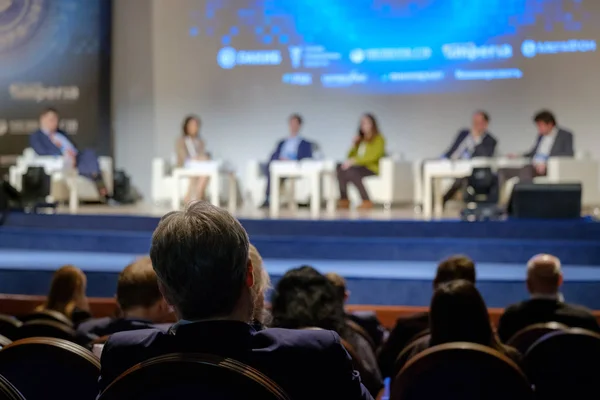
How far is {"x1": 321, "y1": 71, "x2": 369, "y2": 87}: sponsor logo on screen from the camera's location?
10.2 metres

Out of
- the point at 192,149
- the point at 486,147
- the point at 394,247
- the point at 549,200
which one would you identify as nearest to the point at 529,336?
the point at 394,247

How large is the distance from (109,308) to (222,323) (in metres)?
4.01

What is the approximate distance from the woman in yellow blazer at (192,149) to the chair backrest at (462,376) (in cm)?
766

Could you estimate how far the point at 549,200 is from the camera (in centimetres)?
719

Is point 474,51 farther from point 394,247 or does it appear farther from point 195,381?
point 195,381

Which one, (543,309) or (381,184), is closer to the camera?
(543,309)

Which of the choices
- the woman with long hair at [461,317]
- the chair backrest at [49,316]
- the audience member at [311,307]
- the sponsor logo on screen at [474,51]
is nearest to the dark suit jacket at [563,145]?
the sponsor logo on screen at [474,51]

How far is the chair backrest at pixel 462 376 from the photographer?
1.85 m

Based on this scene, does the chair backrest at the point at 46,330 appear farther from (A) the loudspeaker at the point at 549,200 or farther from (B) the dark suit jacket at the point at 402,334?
(A) the loudspeaker at the point at 549,200

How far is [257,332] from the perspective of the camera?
1368 millimetres

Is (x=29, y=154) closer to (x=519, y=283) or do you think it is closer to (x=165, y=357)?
(x=519, y=283)

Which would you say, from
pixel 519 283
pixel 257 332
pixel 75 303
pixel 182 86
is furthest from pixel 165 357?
pixel 182 86

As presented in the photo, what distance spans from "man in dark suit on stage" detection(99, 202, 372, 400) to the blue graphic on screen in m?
8.98

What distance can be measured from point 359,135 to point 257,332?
8.44 m
